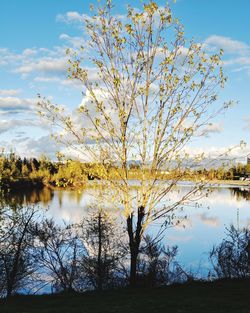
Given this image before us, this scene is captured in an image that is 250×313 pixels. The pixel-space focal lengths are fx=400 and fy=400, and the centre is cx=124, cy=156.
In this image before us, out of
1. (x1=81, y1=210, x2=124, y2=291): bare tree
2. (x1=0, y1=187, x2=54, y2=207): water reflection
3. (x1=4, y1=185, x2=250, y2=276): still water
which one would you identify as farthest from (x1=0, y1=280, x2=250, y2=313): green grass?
(x1=0, y1=187, x2=54, y2=207): water reflection

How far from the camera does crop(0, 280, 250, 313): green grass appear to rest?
12000 millimetres

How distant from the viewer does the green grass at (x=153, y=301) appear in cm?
1200

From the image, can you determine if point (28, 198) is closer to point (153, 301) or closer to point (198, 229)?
point (198, 229)

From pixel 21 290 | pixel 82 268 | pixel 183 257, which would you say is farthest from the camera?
pixel 183 257

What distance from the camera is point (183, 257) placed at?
42.7m

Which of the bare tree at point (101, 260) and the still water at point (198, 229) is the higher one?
the bare tree at point (101, 260)

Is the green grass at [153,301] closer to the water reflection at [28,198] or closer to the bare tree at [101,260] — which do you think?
the bare tree at [101,260]

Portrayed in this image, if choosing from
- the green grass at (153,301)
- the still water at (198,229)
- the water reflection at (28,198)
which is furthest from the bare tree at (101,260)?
the water reflection at (28,198)

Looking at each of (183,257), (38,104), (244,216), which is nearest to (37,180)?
(244,216)

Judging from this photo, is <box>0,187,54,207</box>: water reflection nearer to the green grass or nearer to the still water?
the still water

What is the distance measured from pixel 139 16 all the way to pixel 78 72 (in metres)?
3.46

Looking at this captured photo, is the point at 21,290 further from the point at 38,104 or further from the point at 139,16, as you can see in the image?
the point at 139,16

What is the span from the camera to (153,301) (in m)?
13.3

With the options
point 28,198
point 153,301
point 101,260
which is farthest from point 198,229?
point 28,198
